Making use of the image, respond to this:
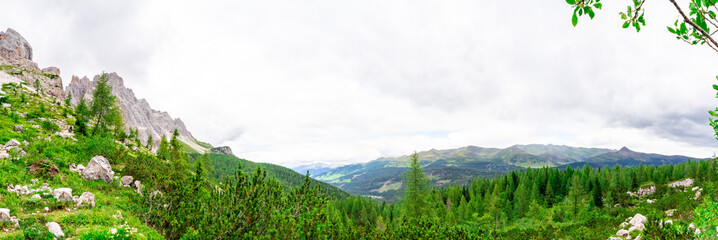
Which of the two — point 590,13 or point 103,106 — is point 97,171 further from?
point 103,106

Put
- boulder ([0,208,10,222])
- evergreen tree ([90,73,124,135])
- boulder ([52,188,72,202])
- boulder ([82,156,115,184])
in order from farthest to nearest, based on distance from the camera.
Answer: evergreen tree ([90,73,124,135]) → boulder ([82,156,115,184]) → boulder ([52,188,72,202]) → boulder ([0,208,10,222])

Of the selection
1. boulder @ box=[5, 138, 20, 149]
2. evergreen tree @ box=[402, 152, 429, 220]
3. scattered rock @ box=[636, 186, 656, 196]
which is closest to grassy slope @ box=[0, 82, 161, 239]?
boulder @ box=[5, 138, 20, 149]

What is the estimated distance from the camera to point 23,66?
125 metres

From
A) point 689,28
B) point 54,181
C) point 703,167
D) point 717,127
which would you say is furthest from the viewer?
point 703,167

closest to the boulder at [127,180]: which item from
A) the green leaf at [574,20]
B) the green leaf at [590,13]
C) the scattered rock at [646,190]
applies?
the green leaf at [574,20]

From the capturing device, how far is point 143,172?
23.1 meters

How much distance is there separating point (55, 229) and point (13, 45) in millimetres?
244190

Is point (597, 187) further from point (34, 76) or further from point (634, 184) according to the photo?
point (34, 76)

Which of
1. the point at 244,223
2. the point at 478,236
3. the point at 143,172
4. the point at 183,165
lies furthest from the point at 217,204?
the point at 183,165

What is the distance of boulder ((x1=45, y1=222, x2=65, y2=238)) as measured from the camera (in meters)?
10.2

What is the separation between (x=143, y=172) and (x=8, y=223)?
13.8m

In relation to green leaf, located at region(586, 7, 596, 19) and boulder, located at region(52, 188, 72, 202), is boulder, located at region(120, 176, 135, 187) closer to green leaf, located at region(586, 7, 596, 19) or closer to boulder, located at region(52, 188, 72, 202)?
boulder, located at region(52, 188, 72, 202)

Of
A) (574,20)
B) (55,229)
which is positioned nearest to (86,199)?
(55,229)

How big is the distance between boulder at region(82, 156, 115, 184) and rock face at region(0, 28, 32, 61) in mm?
211584
